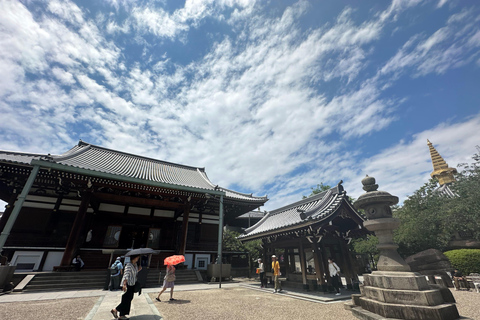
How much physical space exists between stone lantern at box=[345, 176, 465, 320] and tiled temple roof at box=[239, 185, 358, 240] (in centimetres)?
267

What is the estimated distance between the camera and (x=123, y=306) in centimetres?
427

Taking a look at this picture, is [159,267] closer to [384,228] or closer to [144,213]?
[144,213]

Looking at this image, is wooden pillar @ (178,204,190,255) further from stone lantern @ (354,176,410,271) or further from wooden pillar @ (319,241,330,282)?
stone lantern @ (354,176,410,271)

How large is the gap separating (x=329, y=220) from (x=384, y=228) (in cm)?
315

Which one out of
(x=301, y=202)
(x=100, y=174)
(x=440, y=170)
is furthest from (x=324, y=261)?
(x=440, y=170)

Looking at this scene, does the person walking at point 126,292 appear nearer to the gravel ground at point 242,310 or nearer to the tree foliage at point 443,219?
the gravel ground at point 242,310

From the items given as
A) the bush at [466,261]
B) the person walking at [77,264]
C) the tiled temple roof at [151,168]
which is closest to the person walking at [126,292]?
the person walking at [77,264]

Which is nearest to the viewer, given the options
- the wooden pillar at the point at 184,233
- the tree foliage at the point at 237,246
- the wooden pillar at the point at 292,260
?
the wooden pillar at the point at 292,260

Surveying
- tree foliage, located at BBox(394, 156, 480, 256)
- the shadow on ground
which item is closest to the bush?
tree foliage, located at BBox(394, 156, 480, 256)

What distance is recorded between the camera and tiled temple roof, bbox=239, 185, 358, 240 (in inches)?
351

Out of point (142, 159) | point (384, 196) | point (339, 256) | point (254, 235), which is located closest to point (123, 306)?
point (384, 196)

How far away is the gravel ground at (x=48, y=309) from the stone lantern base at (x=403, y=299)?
7108 millimetres

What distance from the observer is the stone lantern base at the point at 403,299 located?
4.24 metres

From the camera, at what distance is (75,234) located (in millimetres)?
10266
